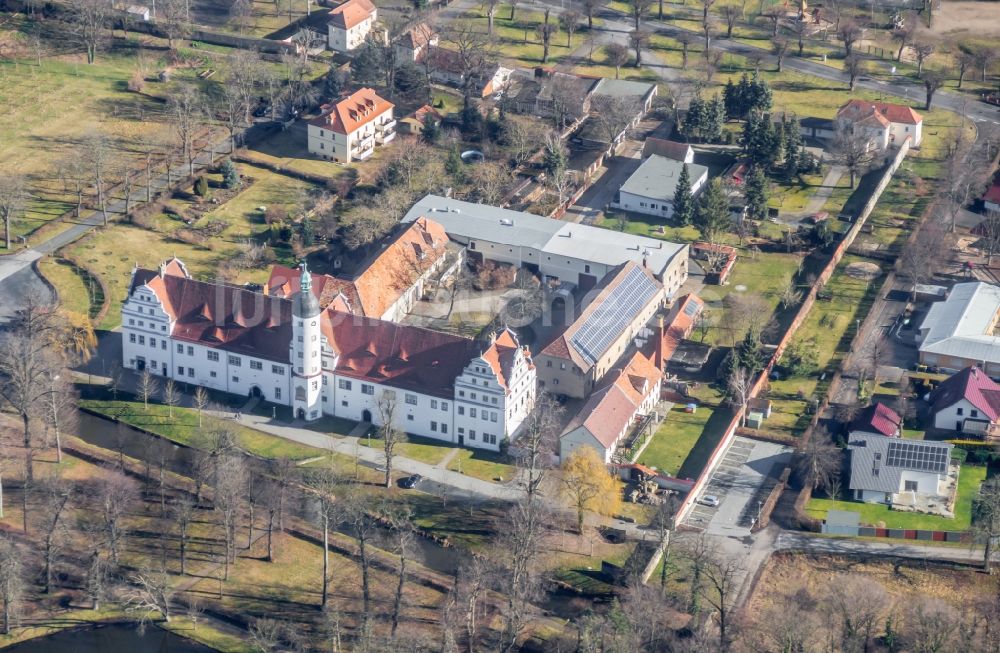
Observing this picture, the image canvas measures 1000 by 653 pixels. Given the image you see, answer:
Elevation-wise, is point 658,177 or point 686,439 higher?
point 658,177

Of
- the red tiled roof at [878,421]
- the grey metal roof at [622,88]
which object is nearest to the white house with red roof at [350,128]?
the grey metal roof at [622,88]

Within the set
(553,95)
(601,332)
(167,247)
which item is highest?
(553,95)

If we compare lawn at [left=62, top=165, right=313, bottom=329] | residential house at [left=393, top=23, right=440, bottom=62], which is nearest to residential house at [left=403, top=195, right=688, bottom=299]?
lawn at [left=62, top=165, right=313, bottom=329]

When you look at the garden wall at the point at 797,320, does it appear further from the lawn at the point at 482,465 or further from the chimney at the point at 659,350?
the lawn at the point at 482,465

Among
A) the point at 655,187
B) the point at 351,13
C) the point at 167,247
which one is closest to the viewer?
the point at 167,247

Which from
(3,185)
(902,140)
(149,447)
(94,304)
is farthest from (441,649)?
(902,140)

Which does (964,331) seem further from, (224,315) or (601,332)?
(224,315)

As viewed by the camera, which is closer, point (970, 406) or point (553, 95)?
point (970, 406)

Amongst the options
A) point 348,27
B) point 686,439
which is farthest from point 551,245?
point 348,27
